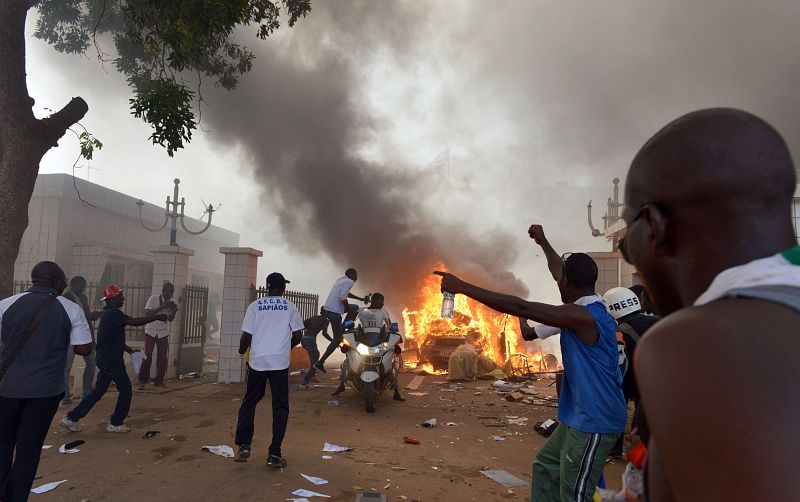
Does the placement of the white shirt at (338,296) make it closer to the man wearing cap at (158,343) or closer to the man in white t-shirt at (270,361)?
the man wearing cap at (158,343)

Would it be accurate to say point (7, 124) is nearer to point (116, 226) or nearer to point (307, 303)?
point (307, 303)

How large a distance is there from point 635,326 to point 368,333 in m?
4.29

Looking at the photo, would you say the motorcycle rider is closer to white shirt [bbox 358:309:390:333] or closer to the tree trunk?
white shirt [bbox 358:309:390:333]

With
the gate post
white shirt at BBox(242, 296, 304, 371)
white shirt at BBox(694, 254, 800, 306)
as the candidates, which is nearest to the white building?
the gate post

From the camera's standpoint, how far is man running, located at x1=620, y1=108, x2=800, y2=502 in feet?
1.96

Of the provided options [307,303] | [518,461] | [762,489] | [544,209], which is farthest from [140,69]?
[544,209]

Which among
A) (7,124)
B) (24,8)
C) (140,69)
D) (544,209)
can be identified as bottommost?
(7,124)

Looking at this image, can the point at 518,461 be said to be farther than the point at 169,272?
No

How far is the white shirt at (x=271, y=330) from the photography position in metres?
5.11

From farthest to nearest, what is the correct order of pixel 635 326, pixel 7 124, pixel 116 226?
1. pixel 116 226
2. pixel 7 124
3. pixel 635 326

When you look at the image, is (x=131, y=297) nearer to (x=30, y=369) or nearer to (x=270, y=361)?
(x=270, y=361)

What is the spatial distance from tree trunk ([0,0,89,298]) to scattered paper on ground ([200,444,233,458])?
289 centimetres

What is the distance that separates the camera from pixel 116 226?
2173 cm

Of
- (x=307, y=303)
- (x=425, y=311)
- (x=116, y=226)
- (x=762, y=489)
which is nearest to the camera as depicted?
(x=762, y=489)
